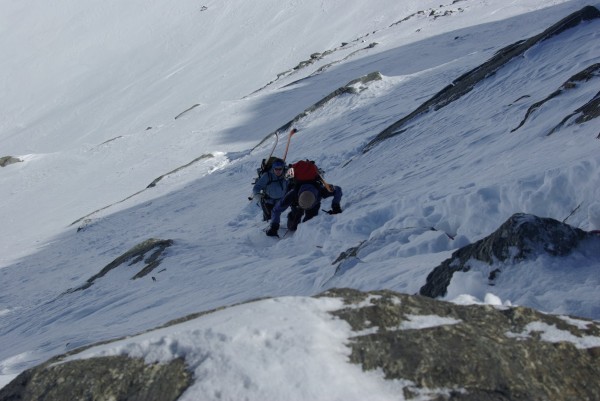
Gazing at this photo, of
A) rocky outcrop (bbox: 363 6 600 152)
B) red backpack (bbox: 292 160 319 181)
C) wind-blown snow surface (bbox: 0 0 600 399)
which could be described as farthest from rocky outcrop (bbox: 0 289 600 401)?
rocky outcrop (bbox: 363 6 600 152)

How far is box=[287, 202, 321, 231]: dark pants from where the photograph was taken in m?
12.0

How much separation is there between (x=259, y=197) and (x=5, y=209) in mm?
21906

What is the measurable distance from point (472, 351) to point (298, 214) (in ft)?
27.8

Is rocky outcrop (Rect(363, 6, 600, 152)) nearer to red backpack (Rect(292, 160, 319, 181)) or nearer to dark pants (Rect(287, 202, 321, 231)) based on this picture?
dark pants (Rect(287, 202, 321, 231))

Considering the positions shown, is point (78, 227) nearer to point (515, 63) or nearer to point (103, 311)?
point (103, 311)

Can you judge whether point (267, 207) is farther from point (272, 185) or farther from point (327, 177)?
point (327, 177)

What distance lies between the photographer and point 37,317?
1291 cm

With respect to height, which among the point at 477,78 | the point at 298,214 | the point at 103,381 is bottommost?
the point at 298,214

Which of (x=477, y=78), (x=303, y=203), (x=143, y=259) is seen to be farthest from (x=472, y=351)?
(x=477, y=78)

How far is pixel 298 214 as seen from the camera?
12062mm

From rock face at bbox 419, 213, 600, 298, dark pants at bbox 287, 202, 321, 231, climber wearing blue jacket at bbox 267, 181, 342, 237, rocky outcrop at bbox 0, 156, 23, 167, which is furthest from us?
rocky outcrop at bbox 0, 156, 23, 167

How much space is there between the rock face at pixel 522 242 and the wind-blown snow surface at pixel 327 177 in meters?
0.13

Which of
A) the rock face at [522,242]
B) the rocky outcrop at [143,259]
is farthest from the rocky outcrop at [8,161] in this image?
the rock face at [522,242]

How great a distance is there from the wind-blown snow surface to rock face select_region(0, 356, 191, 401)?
0.26 m
